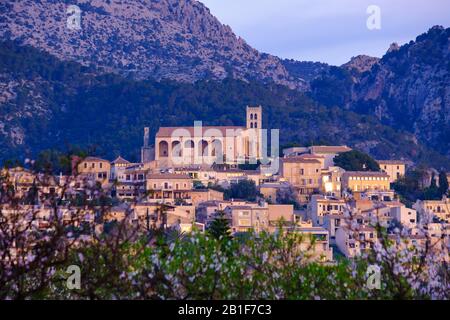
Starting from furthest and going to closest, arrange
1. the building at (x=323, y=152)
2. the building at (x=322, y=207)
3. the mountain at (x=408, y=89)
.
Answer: the mountain at (x=408, y=89)
the building at (x=323, y=152)
the building at (x=322, y=207)

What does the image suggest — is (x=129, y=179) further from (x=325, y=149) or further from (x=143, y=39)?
(x=143, y=39)

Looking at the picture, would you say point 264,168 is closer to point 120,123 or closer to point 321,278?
point 120,123

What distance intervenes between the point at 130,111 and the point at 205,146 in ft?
116

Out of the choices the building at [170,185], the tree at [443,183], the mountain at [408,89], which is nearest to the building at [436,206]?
the tree at [443,183]

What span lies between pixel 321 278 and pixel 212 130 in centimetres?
7492

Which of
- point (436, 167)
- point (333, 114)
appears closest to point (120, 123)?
point (333, 114)

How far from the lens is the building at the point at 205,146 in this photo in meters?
91.6

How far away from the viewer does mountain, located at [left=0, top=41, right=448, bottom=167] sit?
119 meters

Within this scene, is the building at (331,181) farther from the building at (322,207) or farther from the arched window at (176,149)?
the arched window at (176,149)

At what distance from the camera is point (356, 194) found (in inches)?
2963

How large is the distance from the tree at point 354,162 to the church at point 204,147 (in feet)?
22.0

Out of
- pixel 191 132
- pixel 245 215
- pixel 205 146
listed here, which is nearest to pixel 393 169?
pixel 205 146

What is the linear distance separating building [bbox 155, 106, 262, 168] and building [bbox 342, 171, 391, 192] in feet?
37.4

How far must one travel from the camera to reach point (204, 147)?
308 feet
